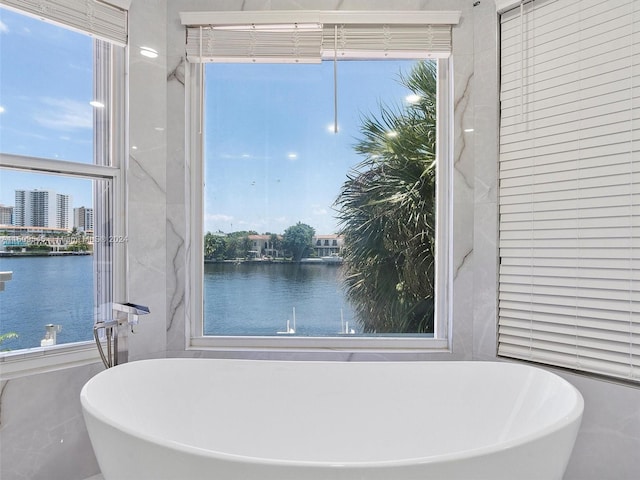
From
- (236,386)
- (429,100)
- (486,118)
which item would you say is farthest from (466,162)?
(236,386)

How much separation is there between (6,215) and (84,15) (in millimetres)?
1016

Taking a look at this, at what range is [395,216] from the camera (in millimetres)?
Result: 2168

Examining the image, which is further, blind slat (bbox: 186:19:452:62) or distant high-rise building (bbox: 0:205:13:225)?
blind slat (bbox: 186:19:452:62)

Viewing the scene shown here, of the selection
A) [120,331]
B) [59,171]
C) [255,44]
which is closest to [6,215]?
[59,171]

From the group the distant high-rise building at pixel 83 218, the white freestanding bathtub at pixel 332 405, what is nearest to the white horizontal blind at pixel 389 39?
the distant high-rise building at pixel 83 218

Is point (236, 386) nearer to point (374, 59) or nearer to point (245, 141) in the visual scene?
point (245, 141)

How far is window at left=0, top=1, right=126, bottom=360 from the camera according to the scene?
1.70m

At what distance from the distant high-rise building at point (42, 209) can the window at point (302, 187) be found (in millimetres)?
628

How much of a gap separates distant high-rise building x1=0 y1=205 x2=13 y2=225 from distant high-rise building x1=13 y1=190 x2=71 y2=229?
2 cm

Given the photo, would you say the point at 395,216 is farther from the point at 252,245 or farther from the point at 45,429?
the point at 45,429

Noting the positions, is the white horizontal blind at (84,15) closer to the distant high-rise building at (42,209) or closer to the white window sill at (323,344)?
the distant high-rise building at (42,209)

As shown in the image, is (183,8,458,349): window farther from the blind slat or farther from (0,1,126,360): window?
(0,1,126,360): window

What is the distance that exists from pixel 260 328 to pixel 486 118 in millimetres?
1682

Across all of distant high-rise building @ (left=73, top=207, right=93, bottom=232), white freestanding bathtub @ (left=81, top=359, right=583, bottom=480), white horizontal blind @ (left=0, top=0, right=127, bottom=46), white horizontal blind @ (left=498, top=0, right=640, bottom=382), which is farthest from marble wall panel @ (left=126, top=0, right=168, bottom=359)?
white horizontal blind @ (left=498, top=0, right=640, bottom=382)
